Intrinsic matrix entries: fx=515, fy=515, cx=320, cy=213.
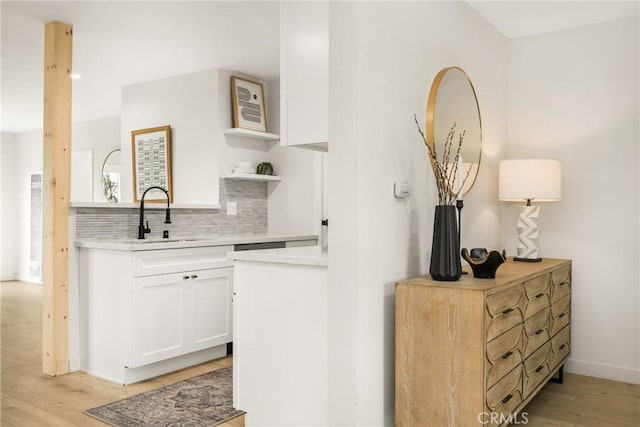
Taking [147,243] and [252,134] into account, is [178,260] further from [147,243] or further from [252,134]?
[252,134]

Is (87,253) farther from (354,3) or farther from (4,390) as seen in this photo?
(354,3)

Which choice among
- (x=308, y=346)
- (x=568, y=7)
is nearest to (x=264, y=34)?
(x=568, y=7)

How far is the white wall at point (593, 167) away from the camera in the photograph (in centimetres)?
343

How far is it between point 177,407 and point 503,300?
74.5 inches

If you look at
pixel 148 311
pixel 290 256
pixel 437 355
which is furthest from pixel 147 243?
pixel 437 355

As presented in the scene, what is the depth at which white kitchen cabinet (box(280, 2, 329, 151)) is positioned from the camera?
245 cm

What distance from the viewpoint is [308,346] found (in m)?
2.34

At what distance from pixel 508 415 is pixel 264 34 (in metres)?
Result: 3.07

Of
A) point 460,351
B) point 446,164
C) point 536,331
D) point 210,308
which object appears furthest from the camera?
point 210,308

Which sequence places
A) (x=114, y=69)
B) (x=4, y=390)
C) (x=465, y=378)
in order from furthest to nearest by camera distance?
1. (x=114, y=69)
2. (x=4, y=390)
3. (x=465, y=378)

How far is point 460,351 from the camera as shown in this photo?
2.10m

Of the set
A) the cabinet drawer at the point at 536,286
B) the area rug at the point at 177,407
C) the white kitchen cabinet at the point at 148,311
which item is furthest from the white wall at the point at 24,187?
the cabinet drawer at the point at 536,286

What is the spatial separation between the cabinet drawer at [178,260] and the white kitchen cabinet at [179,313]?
1.6 inches

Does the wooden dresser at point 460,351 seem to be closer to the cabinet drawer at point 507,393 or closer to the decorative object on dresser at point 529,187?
the cabinet drawer at point 507,393
